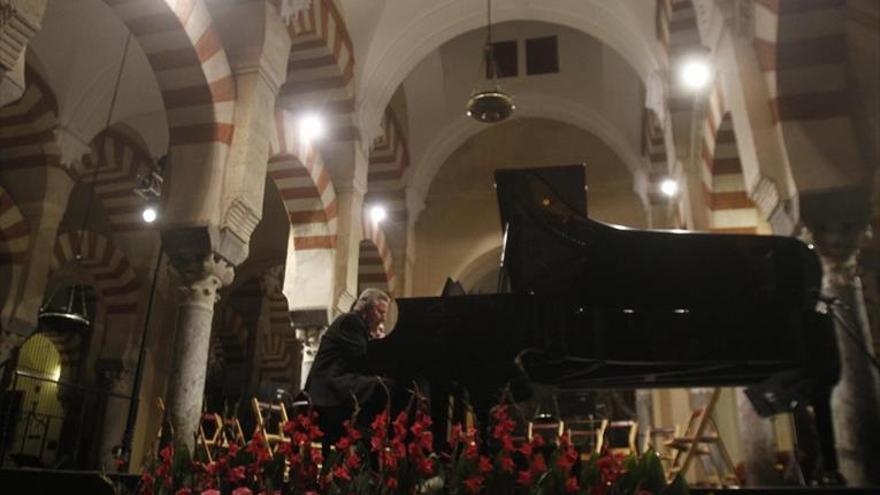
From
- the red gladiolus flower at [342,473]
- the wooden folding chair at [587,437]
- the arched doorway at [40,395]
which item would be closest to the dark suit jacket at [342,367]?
the wooden folding chair at [587,437]

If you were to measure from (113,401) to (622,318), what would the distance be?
28.2ft

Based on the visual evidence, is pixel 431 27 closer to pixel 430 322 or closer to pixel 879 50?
pixel 879 50

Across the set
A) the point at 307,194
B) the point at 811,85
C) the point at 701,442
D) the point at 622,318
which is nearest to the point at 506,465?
the point at 622,318

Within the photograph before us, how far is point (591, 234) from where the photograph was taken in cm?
384

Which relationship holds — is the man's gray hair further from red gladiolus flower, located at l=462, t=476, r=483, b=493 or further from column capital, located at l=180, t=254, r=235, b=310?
red gladiolus flower, located at l=462, t=476, r=483, b=493

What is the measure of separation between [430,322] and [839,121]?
11.4 feet

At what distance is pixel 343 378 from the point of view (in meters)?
3.69

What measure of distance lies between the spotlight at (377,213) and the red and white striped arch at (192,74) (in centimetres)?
491

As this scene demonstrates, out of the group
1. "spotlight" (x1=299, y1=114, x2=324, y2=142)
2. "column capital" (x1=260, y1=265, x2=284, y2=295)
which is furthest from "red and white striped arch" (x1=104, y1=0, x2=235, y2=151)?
"column capital" (x1=260, y1=265, x2=284, y2=295)

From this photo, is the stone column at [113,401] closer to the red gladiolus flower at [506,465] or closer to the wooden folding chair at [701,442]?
the wooden folding chair at [701,442]

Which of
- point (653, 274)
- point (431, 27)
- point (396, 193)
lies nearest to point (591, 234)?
point (653, 274)

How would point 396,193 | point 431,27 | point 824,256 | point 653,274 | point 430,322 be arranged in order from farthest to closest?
1. point 396,193
2. point 431,27
3. point 824,256
4. point 653,274
5. point 430,322

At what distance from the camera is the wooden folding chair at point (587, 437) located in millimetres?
2713

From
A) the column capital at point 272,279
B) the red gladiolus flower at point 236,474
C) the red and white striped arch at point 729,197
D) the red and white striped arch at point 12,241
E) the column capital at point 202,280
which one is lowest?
the red gladiolus flower at point 236,474
